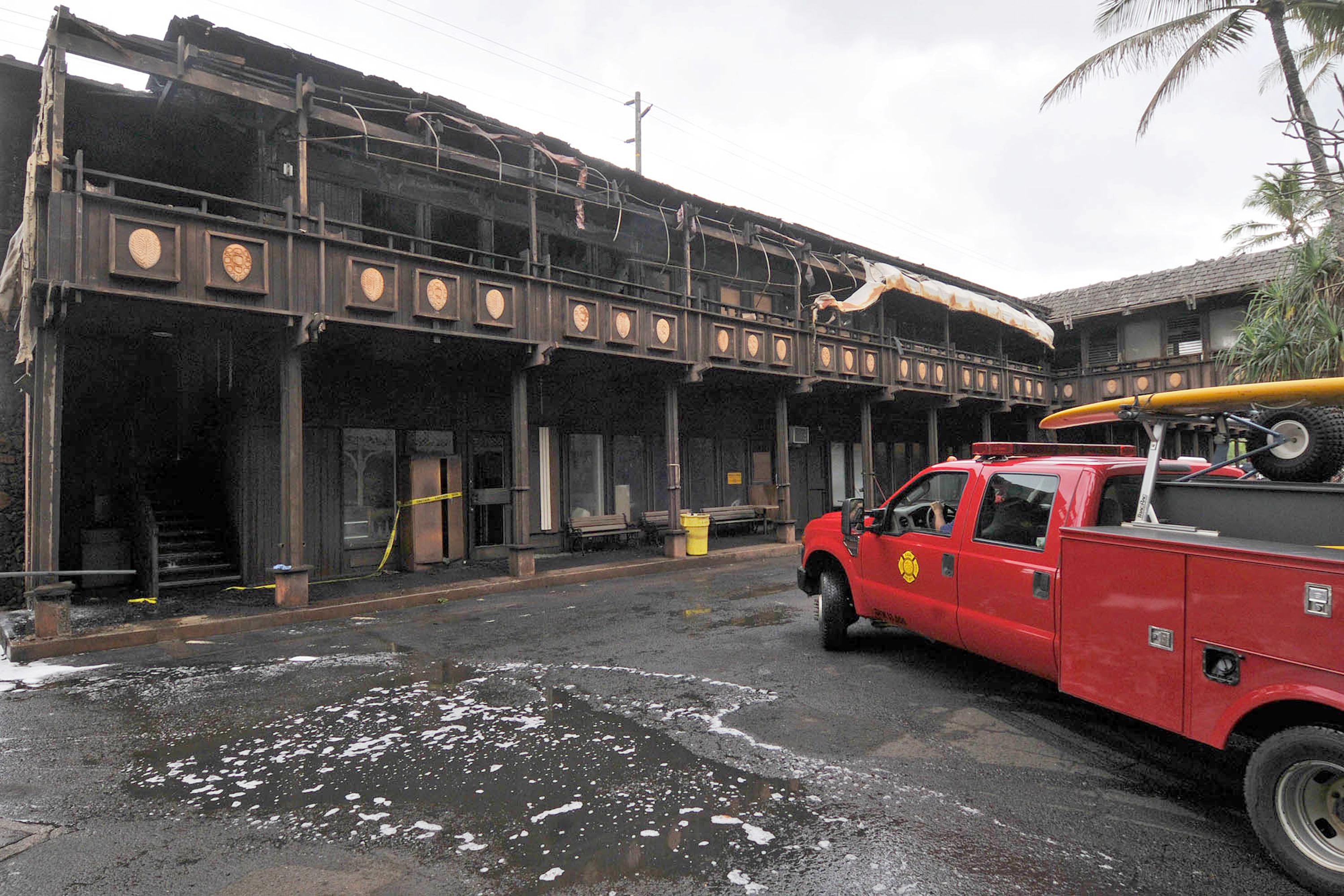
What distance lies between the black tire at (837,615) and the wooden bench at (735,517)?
1034 cm

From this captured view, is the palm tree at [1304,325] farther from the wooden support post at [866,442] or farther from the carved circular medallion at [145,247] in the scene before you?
the carved circular medallion at [145,247]

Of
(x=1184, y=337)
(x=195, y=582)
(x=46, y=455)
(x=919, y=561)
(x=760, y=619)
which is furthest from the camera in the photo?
(x=1184, y=337)

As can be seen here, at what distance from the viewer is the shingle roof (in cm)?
2216

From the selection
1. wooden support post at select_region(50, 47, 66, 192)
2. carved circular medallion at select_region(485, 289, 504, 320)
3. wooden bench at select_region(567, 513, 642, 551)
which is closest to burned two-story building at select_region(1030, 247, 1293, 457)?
wooden bench at select_region(567, 513, 642, 551)

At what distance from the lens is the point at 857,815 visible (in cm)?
356

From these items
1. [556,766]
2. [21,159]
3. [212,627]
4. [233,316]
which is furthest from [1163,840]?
[21,159]

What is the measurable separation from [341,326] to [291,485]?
7.82 ft

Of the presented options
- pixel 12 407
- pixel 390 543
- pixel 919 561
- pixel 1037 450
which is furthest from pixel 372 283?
pixel 1037 450

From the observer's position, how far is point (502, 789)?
3943 millimetres

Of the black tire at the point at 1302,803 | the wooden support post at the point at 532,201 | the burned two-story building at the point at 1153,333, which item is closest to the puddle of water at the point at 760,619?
the black tire at the point at 1302,803

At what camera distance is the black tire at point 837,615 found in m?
6.68

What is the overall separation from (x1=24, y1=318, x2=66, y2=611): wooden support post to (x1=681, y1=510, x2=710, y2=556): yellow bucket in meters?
9.88

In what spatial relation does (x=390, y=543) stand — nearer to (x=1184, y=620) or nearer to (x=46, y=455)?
(x=46, y=455)

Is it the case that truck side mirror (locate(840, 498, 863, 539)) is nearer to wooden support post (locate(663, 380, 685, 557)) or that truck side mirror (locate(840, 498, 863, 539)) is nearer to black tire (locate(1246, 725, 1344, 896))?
black tire (locate(1246, 725, 1344, 896))
